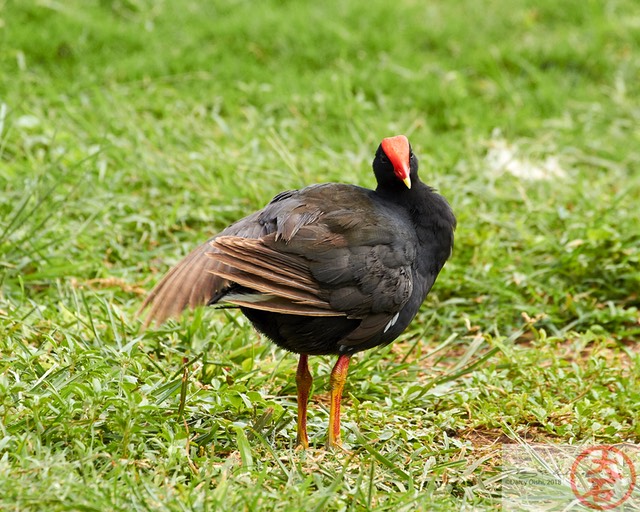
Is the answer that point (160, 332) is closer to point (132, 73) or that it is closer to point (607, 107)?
point (132, 73)

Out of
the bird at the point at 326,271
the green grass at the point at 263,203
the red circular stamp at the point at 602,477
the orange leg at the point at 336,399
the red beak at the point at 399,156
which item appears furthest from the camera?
the red beak at the point at 399,156

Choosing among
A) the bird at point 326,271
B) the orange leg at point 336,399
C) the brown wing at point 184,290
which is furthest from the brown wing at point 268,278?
the orange leg at point 336,399

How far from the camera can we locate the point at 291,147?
22.3 feet

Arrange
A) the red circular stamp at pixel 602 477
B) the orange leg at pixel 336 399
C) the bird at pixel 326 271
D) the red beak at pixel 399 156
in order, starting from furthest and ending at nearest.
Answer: the red beak at pixel 399 156 → the orange leg at pixel 336 399 → the bird at pixel 326 271 → the red circular stamp at pixel 602 477

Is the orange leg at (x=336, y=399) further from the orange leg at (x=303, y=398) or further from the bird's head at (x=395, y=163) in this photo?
the bird's head at (x=395, y=163)

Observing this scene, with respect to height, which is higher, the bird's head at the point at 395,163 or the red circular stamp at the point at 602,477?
the bird's head at the point at 395,163

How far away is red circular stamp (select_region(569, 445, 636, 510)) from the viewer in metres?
3.36

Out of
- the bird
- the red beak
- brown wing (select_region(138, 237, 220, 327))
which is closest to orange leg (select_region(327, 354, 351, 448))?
the bird

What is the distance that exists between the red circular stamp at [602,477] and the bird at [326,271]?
0.91 m

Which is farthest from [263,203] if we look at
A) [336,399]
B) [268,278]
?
[268,278]

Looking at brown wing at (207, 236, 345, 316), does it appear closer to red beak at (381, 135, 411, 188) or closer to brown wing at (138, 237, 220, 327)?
brown wing at (138, 237, 220, 327)

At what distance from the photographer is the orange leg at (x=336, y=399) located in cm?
385

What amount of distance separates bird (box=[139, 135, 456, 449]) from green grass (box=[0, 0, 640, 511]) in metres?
0.33

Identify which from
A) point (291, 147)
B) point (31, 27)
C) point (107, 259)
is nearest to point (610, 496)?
point (107, 259)
